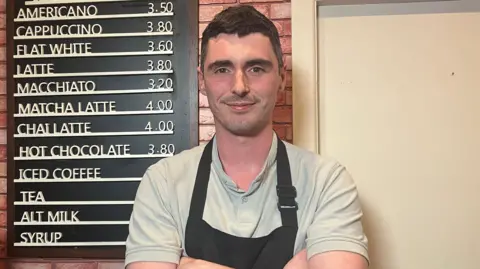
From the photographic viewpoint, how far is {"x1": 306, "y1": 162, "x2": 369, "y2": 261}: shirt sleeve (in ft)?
4.04

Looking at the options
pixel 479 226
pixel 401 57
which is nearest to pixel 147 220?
pixel 401 57

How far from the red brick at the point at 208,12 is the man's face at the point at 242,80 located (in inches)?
22.7

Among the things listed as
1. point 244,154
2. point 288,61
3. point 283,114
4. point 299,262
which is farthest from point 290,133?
point 299,262

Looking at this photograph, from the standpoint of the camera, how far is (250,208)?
1.35m

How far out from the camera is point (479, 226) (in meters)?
1.96

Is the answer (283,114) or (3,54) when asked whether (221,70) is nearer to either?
(283,114)

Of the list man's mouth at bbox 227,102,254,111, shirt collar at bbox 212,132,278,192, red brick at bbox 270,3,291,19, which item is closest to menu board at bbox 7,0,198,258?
red brick at bbox 270,3,291,19

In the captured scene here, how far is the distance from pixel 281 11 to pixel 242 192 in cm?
85

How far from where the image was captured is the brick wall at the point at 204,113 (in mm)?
1906

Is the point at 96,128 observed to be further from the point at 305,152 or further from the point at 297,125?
the point at 305,152

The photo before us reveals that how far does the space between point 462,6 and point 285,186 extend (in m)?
1.17

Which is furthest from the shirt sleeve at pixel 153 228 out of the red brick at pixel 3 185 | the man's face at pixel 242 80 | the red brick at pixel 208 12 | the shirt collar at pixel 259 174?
the red brick at pixel 3 185

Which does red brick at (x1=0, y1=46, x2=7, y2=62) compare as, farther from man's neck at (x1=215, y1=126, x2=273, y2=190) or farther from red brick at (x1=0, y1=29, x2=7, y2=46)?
man's neck at (x1=215, y1=126, x2=273, y2=190)

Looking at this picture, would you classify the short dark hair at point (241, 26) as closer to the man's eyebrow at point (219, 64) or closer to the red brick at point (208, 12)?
the man's eyebrow at point (219, 64)
